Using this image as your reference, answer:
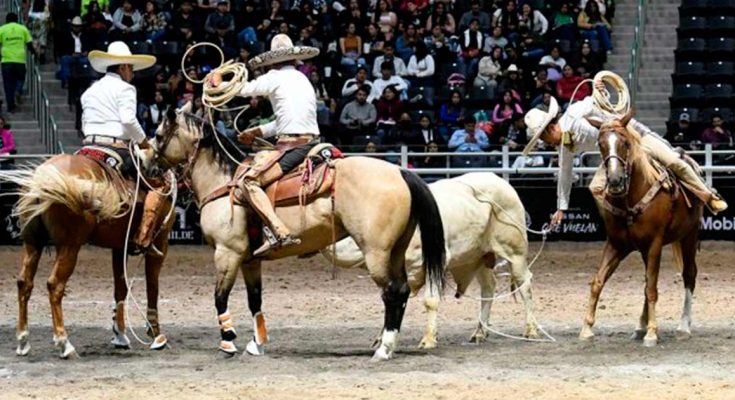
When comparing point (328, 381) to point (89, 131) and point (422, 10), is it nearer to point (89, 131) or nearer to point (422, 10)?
point (89, 131)

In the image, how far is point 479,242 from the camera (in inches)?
565

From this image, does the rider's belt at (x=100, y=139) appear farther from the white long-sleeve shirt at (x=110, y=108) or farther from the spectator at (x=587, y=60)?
the spectator at (x=587, y=60)

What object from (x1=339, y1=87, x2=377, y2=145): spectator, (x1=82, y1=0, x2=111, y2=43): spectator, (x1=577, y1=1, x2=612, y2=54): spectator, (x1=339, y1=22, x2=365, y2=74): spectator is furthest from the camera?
(x1=82, y1=0, x2=111, y2=43): spectator

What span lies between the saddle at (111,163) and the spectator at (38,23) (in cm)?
1480

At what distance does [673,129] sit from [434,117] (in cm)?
394

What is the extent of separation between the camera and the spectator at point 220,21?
26812mm

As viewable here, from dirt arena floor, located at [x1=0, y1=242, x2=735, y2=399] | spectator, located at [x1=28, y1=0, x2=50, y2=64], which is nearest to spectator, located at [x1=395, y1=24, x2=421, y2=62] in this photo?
spectator, located at [x1=28, y1=0, x2=50, y2=64]

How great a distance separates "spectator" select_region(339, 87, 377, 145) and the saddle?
11058mm

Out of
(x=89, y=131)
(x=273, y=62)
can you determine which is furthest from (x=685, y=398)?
(x=89, y=131)

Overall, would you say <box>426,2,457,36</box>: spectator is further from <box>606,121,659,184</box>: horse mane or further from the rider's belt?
the rider's belt

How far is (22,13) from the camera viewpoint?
2839cm

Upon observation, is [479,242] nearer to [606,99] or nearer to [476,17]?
[606,99]

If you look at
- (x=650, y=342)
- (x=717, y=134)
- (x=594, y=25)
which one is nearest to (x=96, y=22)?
(x=594, y=25)

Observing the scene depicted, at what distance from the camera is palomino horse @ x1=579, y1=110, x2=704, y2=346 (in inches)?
525
